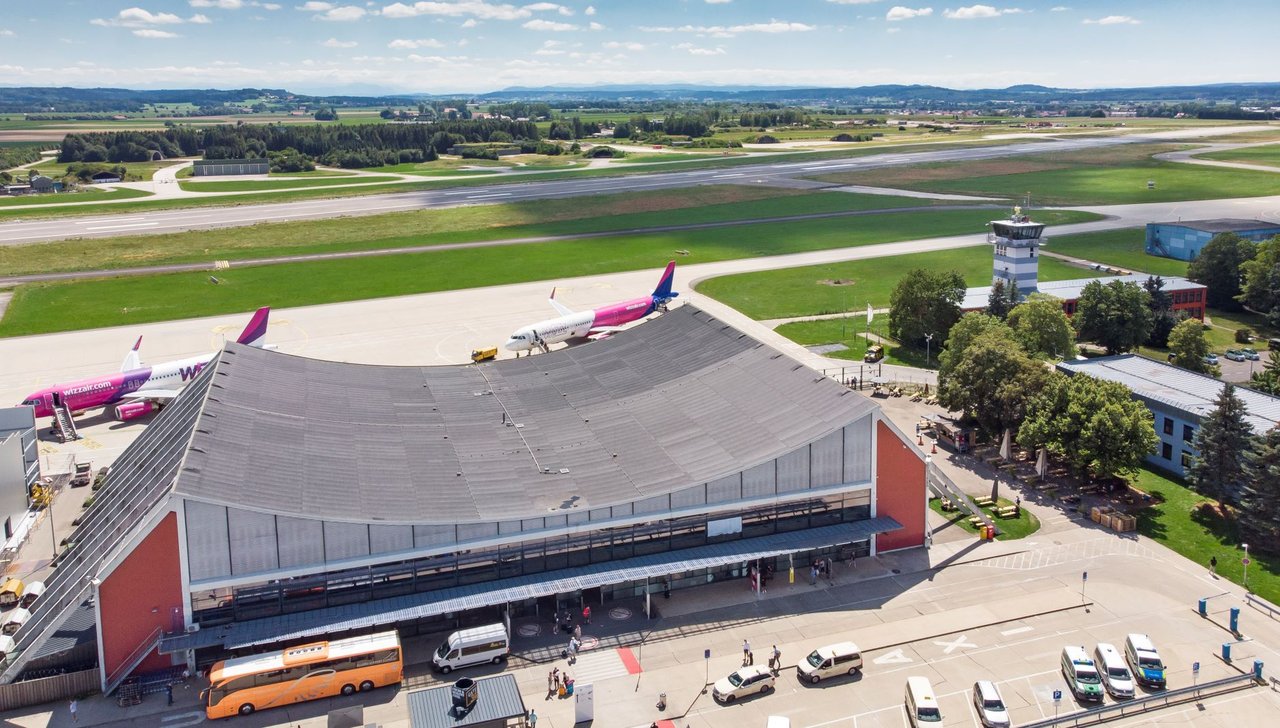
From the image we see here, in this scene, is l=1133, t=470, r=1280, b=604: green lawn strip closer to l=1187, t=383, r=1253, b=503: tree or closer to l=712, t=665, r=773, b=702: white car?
l=1187, t=383, r=1253, b=503: tree

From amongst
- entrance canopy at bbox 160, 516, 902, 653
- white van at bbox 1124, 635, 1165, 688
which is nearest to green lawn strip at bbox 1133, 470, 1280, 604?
white van at bbox 1124, 635, 1165, 688

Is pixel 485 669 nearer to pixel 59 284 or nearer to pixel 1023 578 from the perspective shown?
pixel 1023 578

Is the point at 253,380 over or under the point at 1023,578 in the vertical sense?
over

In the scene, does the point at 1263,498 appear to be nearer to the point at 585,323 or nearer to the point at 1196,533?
the point at 1196,533

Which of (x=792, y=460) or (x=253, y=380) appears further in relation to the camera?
(x=253, y=380)

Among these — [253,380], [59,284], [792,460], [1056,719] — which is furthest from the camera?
[59,284]

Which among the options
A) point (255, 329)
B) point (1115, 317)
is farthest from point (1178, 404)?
point (255, 329)

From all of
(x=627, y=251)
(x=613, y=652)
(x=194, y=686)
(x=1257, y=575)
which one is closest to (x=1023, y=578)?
(x=1257, y=575)
